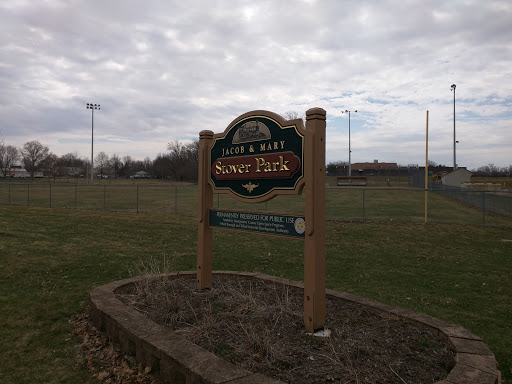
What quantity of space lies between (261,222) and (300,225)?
0.67m

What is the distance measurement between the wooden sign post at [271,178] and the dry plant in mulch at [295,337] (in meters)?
0.37

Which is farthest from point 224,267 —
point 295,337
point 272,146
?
point 295,337

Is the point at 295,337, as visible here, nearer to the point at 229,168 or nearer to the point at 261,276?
the point at 261,276

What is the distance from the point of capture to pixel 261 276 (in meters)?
5.92

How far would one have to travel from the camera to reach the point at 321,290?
3.99m

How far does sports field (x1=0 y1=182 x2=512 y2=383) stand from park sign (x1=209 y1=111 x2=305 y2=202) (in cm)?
173

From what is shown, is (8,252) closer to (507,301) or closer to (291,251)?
(291,251)

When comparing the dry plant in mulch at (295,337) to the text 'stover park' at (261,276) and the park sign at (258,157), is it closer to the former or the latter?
the text 'stover park' at (261,276)

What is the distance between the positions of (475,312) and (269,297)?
9.68 feet

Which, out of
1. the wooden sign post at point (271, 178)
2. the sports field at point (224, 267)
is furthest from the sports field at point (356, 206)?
the wooden sign post at point (271, 178)

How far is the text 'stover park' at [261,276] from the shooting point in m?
3.06

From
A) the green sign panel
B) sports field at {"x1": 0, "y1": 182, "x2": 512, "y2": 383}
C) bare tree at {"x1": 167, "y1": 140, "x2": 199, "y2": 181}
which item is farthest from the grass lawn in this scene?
bare tree at {"x1": 167, "y1": 140, "x2": 199, "y2": 181}

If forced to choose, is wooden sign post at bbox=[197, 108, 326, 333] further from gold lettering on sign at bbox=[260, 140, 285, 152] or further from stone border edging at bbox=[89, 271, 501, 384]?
stone border edging at bbox=[89, 271, 501, 384]

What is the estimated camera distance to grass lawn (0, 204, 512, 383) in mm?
4234
